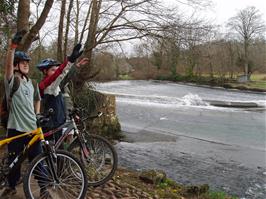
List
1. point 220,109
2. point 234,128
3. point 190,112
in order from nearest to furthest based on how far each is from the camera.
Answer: point 234,128 < point 190,112 < point 220,109

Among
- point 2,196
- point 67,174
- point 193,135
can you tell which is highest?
point 67,174

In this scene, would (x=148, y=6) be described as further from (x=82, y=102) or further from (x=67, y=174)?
(x=67, y=174)

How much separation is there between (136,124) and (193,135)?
3305 mm

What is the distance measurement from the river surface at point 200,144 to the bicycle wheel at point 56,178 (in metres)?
4.89

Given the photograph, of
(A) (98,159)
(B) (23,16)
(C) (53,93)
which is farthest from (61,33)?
(A) (98,159)

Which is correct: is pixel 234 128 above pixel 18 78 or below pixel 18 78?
below

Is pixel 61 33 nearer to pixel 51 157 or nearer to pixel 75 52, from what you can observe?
pixel 75 52

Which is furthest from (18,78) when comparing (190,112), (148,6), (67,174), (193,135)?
(190,112)

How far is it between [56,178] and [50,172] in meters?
0.14

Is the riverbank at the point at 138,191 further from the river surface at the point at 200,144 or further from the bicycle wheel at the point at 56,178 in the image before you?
the river surface at the point at 200,144

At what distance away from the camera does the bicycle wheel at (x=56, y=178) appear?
396 centimetres

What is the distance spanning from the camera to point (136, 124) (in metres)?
17.5

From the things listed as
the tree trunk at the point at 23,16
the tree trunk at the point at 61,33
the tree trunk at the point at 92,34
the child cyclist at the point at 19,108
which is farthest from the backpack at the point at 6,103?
the tree trunk at the point at 61,33

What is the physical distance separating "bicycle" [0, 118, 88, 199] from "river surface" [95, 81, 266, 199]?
490cm
